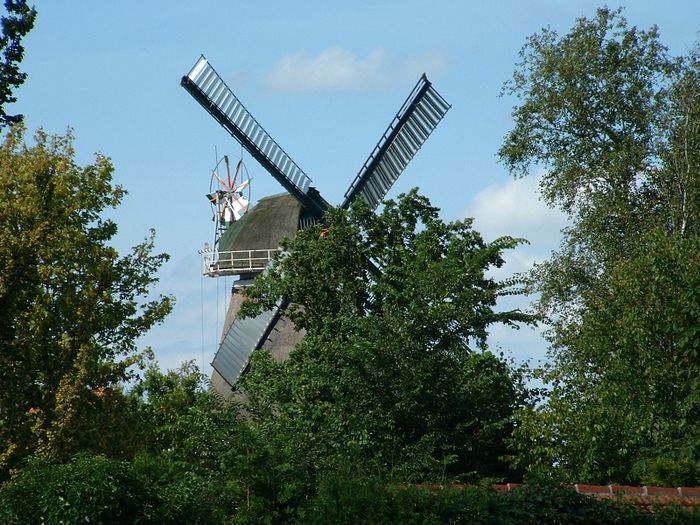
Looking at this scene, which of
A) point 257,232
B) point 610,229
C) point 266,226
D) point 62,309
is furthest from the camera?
point 257,232

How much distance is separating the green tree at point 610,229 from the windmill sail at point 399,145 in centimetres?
656

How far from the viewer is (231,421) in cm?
2136

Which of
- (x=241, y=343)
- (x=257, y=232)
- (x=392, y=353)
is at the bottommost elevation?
(x=392, y=353)

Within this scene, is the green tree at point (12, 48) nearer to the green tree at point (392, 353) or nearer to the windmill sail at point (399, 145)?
the green tree at point (392, 353)

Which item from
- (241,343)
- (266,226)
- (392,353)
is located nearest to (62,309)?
(392,353)

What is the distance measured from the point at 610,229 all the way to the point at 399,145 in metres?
10.9

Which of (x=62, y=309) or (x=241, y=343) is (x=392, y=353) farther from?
(x=241, y=343)

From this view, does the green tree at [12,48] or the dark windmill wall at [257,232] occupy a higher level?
the dark windmill wall at [257,232]

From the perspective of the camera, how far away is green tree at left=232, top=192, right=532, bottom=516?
2481cm

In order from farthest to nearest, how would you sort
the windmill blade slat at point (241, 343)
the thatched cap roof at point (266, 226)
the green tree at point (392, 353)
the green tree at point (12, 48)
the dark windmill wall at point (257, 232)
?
the thatched cap roof at point (266, 226), the dark windmill wall at point (257, 232), the windmill blade slat at point (241, 343), the green tree at point (392, 353), the green tree at point (12, 48)

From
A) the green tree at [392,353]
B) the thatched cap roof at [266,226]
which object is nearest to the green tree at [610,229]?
the green tree at [392,353]

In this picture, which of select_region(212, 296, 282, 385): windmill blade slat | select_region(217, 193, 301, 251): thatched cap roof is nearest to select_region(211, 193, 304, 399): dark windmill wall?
select_region(217, 193, 301, 251): thatched cap roof

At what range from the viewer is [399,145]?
41750mm

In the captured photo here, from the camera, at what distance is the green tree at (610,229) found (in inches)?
909
